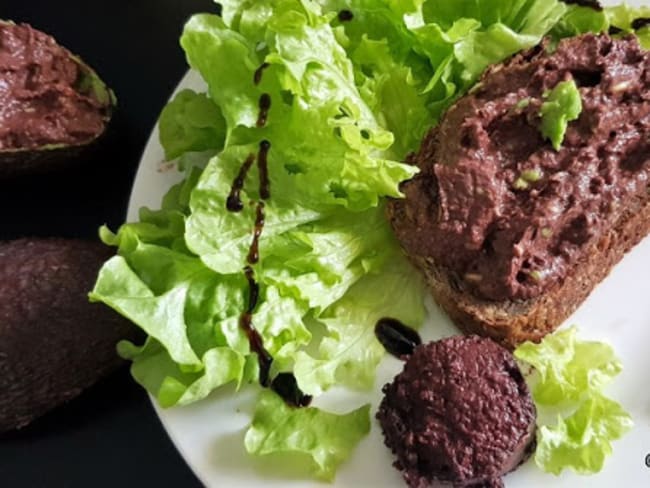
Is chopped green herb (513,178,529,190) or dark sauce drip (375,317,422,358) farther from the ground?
chopped green herb (513,178,529,190)

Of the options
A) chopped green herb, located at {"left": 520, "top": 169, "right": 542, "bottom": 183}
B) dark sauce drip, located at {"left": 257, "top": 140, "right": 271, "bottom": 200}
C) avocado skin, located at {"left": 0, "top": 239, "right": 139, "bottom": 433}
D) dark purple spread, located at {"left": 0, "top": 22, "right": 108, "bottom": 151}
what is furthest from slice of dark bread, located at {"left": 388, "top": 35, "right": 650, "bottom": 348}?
dark purple spread, located at {"left": 0, "top": 22, "right": 108, "bottom": 151}

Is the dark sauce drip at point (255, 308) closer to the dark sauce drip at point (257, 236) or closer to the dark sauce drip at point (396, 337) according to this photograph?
the dark sauce drip at point (257, 236)

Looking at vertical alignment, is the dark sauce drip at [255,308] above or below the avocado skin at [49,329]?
above

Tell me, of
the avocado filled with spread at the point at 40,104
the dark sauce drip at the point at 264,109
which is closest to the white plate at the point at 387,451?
the dark sauce drip at the point at 264,109

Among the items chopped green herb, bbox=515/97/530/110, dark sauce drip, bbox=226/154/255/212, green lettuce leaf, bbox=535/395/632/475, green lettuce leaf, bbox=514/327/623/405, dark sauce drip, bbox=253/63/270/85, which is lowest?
green lettuce leaf, bbox=535/395/632/475

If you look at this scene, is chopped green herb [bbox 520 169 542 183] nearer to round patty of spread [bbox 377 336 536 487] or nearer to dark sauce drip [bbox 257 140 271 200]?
round patty of spread [bbox 377 336 536 487]

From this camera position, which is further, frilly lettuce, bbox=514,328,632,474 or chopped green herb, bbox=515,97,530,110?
chopped green herb, bbox=515,97,530,110

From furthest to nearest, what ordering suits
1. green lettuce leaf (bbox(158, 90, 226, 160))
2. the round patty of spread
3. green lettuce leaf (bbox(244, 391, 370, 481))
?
green lettuce leaf (bbox(158, 90, 226, 160))
green lettuce leaf (bbox(244, 391, 370, 481))
the round patty of spread

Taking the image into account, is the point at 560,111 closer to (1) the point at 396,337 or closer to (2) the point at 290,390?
(1) the point at 396,337

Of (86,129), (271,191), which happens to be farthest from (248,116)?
(86,129)
